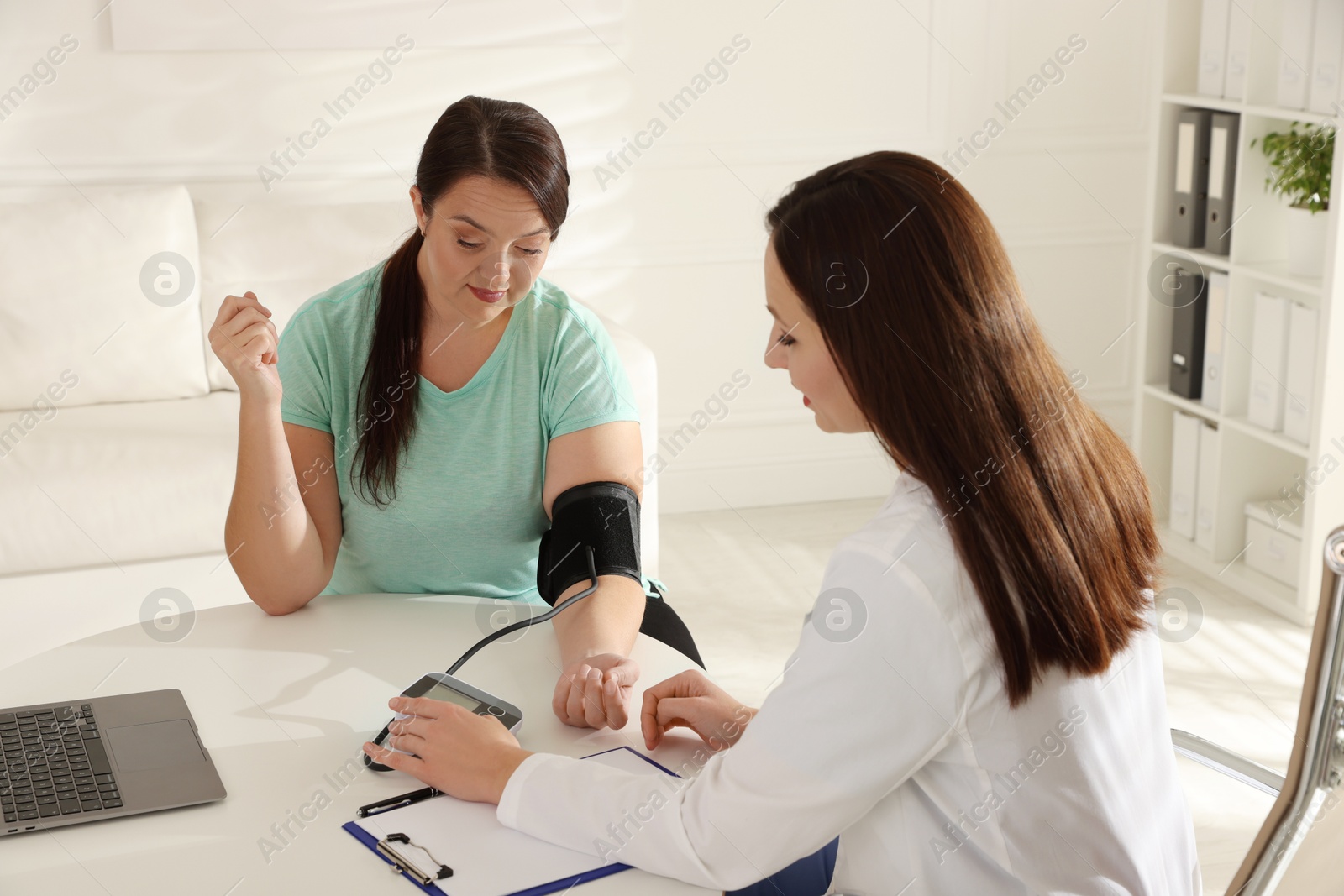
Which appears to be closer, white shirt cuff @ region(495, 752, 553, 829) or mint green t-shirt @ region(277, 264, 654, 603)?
white shirt cuff @ region(495, 752, 553, 829)

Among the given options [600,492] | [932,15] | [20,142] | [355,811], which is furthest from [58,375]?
[932,15]

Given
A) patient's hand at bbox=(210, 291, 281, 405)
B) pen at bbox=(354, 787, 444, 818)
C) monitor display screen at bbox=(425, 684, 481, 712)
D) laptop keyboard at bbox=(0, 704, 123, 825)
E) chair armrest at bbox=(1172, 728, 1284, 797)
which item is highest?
patient's hand at bbox=(210, 291, 281, 405)

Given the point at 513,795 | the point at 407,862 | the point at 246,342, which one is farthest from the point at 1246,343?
the point at 407,862

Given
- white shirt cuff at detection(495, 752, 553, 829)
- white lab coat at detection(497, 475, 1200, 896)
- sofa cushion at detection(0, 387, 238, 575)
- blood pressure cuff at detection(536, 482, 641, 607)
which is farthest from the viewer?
sofa cushion at detection(0, 387, 238, 575)

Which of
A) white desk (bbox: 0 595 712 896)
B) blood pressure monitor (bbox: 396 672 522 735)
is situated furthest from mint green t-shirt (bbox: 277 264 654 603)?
blood pressure monitor (bbox: 396 672 522 735)

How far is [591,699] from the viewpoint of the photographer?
4.08ft

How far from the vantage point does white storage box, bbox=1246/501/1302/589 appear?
3.18 meters

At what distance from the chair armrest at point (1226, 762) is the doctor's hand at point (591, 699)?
550 mm

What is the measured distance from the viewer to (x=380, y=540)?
167cm

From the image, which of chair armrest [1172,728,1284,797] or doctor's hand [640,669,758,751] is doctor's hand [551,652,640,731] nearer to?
doctor's hand [640,669,758,751]

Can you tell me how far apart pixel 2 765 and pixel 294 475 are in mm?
511

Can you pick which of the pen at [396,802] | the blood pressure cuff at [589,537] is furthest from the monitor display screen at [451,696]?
the blood pressure cuff at [589,537]

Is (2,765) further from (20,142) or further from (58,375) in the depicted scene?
(20,142)

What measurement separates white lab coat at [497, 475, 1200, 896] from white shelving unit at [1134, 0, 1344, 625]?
7.32 feet
